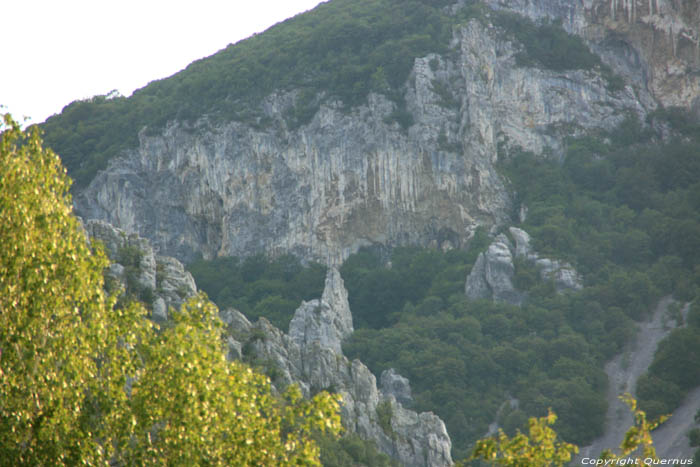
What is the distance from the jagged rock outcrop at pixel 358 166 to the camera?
104 meters

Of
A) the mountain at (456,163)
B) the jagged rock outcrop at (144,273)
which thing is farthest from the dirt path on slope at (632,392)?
the jagged rock outcrop at (144,273)

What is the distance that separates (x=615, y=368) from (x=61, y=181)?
70321 millimetres

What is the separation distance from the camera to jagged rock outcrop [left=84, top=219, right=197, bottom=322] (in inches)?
2003

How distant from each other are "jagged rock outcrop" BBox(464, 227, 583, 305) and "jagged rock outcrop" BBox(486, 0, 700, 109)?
94.0 ft

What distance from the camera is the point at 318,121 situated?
109500 millimetres

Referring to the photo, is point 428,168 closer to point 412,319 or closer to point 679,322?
point 412,319

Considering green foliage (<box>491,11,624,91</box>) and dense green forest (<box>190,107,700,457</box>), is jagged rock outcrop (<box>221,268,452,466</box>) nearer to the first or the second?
dense green forest (<box>190,107,700,457</box>)

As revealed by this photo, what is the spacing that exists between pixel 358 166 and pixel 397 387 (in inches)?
1211

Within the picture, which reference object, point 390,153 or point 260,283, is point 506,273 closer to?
point 390,153

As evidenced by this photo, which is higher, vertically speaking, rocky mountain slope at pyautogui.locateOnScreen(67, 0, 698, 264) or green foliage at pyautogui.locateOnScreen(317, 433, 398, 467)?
rocky mountain slope at pyautogui.locateOnScreen(67, 0, 698, 264)

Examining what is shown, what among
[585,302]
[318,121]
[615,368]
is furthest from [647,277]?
[318,121]

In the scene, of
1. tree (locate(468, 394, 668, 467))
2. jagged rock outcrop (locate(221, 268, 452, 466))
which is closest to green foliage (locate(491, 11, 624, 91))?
jagged rock outcrop (locate(221, 268, 452, 466))

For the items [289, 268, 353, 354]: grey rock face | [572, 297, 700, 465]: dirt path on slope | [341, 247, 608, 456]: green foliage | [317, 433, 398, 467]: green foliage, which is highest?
[317, 433, 398, 467]: green foliage

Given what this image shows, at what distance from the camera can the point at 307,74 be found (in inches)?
4624
